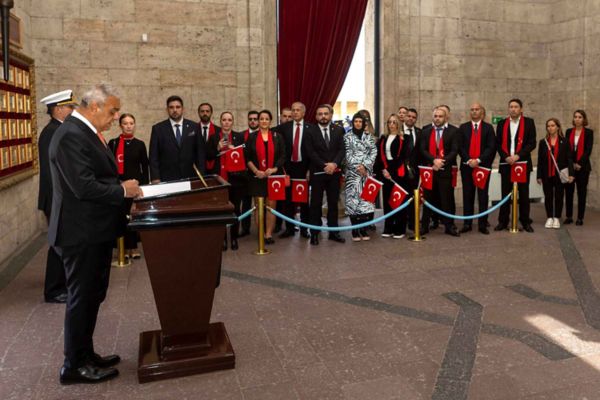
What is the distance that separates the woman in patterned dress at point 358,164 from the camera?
700 cm

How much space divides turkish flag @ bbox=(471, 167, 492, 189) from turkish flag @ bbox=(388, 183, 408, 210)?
3.81 feet

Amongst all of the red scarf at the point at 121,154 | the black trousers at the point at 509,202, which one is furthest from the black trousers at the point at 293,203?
the black trousers at the point at 509,202

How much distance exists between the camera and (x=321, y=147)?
684 cm

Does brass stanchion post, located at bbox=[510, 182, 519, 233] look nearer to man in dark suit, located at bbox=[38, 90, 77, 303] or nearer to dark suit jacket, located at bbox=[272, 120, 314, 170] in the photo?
dark suit jacket, located at bbox=[272, 120, 314, 170]

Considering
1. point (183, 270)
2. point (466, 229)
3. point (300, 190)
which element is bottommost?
point (466, 229)

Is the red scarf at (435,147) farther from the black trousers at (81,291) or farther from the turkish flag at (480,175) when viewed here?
the black trousers at (81,291)

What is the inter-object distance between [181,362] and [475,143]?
5537mm

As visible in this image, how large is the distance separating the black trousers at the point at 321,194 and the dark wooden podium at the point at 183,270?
3.66 meters

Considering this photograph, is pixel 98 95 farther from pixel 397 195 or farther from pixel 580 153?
pixel 580 153

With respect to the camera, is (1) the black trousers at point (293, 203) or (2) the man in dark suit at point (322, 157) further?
(1) the black trousers at point (293, 203)

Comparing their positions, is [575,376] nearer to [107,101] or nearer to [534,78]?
[107,101]

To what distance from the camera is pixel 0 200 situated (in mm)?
5832

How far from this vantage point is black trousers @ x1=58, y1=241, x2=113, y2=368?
3.02 meters

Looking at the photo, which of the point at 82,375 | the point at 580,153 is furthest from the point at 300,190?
the point at 82,375
